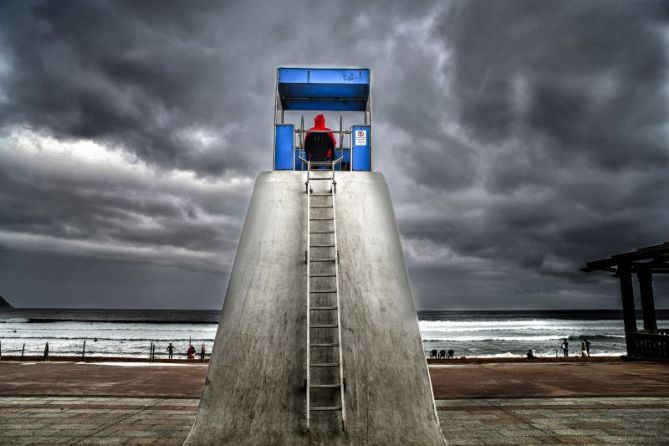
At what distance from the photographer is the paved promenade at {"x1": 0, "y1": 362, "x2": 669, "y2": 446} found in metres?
5.67

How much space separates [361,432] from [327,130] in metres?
5.10

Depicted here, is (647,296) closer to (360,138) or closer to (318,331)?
(360,138)

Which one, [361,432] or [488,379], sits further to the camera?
[488,379]

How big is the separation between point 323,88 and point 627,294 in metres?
14.1

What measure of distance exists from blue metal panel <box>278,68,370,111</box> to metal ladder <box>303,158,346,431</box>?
114 inches

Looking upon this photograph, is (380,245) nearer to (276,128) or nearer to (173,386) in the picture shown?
(276,128)

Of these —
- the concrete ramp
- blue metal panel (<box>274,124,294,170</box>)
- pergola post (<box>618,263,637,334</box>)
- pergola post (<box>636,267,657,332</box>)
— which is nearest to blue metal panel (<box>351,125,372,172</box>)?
blue metal panel (<box>274,124,294,170</box>)

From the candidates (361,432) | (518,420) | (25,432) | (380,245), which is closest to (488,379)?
(518,420)

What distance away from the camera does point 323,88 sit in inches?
322

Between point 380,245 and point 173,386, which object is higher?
point 380,245

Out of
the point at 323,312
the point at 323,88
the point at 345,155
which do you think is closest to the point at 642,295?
the point at 345,155

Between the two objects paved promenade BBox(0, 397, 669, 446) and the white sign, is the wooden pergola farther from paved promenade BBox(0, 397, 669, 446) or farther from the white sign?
the white sign

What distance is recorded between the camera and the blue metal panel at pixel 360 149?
7.61m

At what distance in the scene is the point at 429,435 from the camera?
3.83 meters
